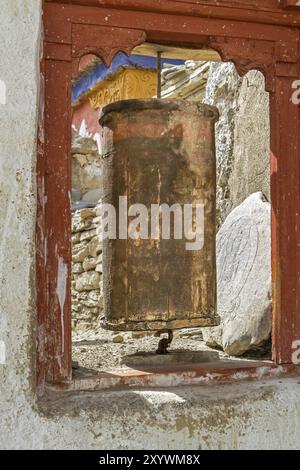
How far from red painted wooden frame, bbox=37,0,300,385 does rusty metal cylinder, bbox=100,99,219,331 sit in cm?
37

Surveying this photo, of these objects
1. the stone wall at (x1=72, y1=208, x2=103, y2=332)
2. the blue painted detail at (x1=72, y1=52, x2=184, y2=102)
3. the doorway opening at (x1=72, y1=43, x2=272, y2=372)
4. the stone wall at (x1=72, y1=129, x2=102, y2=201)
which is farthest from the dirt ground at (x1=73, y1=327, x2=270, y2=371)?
the stone wall at (x1=72, y1=129, x2=102, y2=201)

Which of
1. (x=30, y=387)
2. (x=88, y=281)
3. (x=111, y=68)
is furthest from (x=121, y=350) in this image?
(x=111, y=68)

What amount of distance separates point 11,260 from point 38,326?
1.15 ft

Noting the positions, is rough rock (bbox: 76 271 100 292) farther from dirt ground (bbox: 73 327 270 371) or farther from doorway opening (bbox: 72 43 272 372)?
dirt ground (bbox: 73 327 270 371)

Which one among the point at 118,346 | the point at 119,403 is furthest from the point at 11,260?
the point at 118,346

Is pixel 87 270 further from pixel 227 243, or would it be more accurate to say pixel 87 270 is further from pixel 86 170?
pixel 227 243

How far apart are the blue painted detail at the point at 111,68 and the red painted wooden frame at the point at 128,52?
469cm

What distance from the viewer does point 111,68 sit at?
30.1 feet

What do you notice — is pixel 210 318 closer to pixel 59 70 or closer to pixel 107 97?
pixel 59 70

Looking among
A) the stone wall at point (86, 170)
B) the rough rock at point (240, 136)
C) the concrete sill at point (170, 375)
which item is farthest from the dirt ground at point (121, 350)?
the stone wall at point (86, 170)

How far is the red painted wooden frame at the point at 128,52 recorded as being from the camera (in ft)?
8.87

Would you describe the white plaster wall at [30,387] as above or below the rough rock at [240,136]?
below

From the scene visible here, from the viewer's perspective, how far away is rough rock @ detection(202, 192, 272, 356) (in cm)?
378

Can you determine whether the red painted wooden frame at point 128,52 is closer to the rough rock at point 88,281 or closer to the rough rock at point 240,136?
the rough rock at point 240,136
